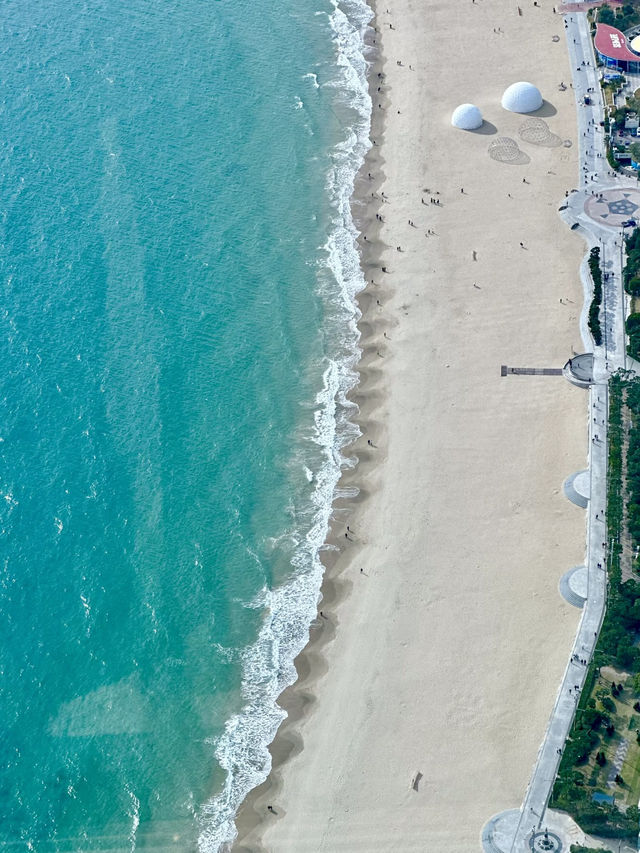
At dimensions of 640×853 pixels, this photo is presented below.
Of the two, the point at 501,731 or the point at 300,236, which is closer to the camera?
the point at 501,731

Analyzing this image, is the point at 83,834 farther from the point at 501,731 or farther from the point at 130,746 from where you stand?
the point at 501,731

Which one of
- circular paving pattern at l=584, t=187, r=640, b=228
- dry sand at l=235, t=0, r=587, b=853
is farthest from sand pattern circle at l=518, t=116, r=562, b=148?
circular paving pattern at l=584, t=187, r=640, b=228

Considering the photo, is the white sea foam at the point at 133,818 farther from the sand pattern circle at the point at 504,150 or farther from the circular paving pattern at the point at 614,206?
the sand pattern circle at the point at 504,150

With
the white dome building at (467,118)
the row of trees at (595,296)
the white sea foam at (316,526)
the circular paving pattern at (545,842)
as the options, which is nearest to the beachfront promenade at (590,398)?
the circular paving pattern at (545,842)

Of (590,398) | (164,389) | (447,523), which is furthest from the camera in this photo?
(164,389)

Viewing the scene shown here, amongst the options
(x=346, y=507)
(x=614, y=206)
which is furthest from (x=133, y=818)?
(x=614, y=206)

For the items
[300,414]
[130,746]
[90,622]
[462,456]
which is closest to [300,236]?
[300,414]

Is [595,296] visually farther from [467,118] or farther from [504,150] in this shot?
[467,118]
